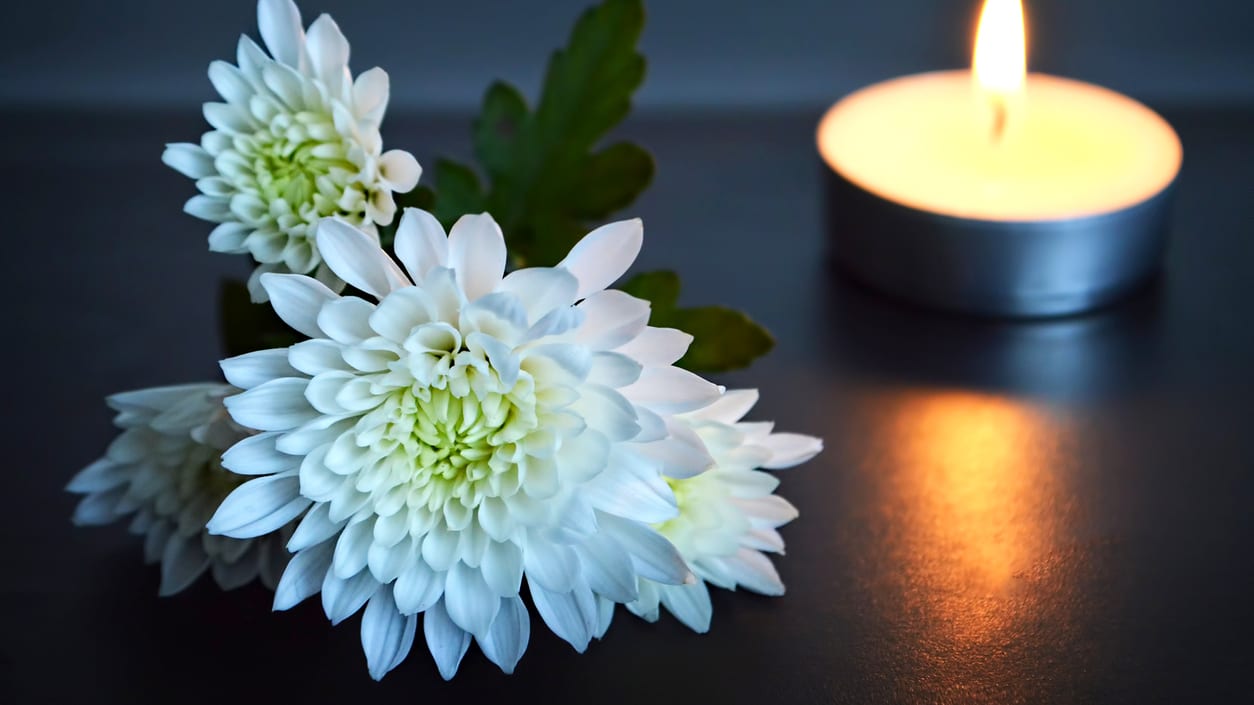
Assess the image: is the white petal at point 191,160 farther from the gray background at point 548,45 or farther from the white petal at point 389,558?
the gray background at point 548,45

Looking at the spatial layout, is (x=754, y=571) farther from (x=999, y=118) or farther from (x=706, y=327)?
(x=999, y=118)

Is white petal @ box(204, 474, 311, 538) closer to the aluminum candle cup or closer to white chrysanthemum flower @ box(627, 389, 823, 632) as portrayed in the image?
white chrysanthemum flower @ box(627, 389, 823, 632)

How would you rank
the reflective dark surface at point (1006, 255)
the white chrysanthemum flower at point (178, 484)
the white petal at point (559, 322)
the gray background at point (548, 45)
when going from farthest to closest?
the gray background at point (548, 45), the reflective dark surface at point (1006, 255), the white chrysanthemum flower at point (178, 484), the white petal at point (559, 322)

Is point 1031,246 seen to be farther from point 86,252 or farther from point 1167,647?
point 86,252

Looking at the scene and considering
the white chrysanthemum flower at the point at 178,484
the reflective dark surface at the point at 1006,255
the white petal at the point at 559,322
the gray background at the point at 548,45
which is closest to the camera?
the white petal at the point at 559,322

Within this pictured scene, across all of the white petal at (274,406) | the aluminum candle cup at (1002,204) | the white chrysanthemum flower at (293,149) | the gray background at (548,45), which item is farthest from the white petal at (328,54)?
the gray background at (548,45)

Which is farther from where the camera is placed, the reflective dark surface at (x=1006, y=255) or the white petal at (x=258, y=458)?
the reflective dark surface at (x=1006, y=255)

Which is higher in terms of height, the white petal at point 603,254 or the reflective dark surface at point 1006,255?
the white petal at point 603,254
